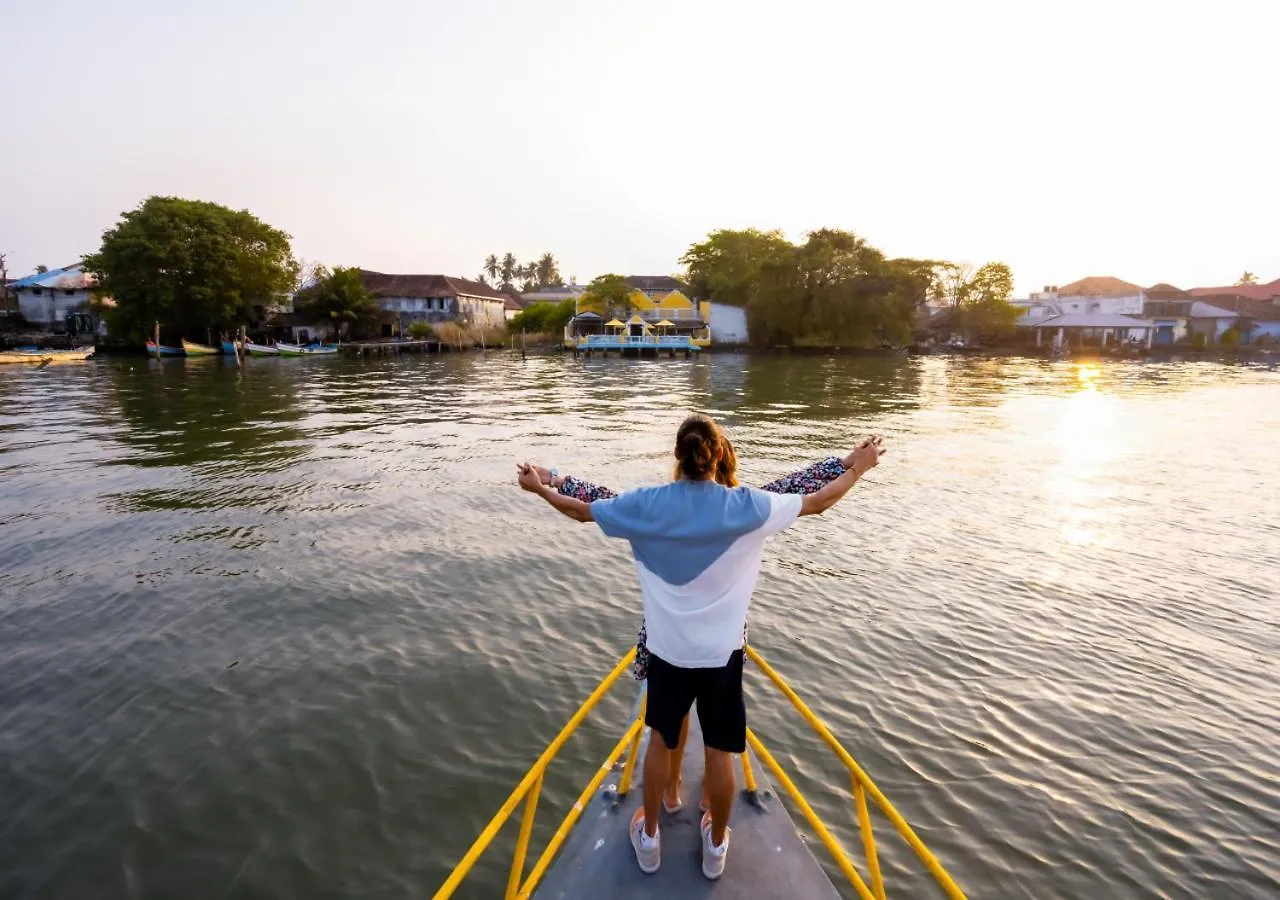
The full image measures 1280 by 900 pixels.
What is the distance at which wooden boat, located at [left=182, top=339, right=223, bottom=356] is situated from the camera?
54.9 metres

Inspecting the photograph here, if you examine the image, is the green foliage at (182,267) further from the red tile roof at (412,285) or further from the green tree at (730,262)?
the green tree at (730,262)

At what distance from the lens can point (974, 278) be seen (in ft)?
241

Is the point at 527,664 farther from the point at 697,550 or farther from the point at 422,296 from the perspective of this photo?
the point at 422,296

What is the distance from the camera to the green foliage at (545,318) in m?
76.4

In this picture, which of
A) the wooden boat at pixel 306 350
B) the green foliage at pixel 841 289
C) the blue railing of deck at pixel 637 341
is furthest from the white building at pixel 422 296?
the green foliage at pixel 841 289

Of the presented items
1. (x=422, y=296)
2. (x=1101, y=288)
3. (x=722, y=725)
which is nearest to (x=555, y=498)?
(x=722, y=725)

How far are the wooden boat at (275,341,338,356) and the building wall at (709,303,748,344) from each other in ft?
127

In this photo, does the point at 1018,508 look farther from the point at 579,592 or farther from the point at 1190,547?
the point at 579,592

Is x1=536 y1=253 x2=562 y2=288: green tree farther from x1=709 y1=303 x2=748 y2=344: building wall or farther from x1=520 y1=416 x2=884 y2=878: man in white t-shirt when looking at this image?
x1=520 y1=416 x2=884 y2=878: man in white t-shirt

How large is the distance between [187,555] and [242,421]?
49.6ft

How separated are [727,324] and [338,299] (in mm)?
40786

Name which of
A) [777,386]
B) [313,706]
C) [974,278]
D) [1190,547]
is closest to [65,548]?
[313,706]

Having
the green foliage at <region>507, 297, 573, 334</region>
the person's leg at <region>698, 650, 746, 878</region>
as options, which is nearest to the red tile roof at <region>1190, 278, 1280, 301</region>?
the green foliage at <region>507, 297, 573, 334</region>

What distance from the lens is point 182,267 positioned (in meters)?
53.0
